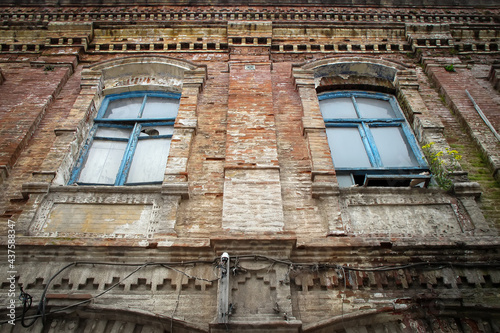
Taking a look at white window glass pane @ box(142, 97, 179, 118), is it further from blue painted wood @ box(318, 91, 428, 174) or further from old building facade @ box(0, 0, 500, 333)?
Result: blue painted wood @ box(318, 91, 428, 174)

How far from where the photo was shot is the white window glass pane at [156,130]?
648cm

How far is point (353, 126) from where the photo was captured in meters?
6.58

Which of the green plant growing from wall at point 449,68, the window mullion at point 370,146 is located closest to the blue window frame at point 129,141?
the window mullion at point 370,146

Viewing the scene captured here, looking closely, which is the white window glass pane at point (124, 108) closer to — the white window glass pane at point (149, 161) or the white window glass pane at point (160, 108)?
the white window glass pane at point (160, 108)

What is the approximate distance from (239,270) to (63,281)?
1798 millimetres

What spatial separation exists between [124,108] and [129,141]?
1.14 m

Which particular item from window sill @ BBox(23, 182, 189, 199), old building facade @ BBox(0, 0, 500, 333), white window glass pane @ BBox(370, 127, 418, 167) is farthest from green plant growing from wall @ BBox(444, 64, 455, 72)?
window sill @ BBox(23, 182, 189, 199)

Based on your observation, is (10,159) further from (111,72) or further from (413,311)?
(413,311)

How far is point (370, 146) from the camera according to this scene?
20.1ft

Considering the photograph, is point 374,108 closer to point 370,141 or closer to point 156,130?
point 370,141

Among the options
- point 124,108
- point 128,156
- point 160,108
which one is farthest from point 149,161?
point 124,108

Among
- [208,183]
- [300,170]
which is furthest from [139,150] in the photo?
[300,170]

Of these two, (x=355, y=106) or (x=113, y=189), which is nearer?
(x=113, y=189)

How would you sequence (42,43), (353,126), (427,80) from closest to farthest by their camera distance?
(353,126), (427,80), (42,43)
